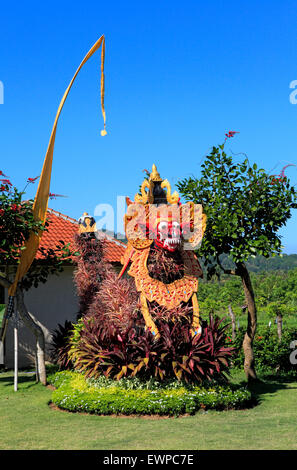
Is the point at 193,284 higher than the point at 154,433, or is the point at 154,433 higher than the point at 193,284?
the point at 193,284

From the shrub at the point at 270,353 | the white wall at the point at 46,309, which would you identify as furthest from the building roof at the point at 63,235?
the shrub at the point at 270,353

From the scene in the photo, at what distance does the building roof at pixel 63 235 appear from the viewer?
14867mm

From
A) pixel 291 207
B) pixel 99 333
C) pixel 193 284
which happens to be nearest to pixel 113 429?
pixel 99 333

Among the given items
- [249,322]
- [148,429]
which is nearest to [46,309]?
[249,322]

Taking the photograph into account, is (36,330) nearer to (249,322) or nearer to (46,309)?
(46,309)

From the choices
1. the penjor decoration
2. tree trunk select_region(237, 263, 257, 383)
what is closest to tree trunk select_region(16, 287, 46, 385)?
the penjor decoration

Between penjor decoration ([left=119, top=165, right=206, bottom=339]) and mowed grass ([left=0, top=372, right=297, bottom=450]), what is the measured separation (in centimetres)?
167

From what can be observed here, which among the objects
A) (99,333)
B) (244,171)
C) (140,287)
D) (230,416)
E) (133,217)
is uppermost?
(244,171)

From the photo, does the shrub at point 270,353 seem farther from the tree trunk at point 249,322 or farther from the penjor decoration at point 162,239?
the penjor decoration at point 162,239

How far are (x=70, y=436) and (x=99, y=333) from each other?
255cm

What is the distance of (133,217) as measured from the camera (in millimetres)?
9562
